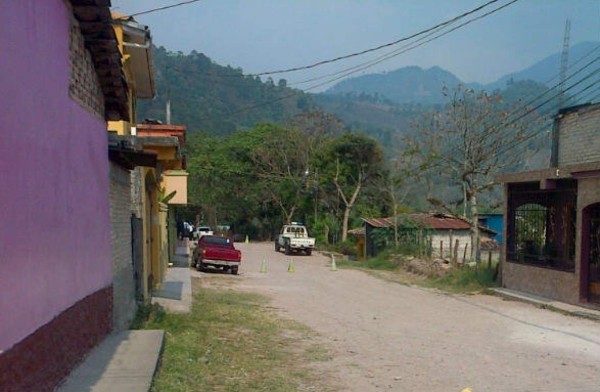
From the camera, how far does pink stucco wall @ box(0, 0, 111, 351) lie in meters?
4.91

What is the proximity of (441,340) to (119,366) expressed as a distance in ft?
24.0

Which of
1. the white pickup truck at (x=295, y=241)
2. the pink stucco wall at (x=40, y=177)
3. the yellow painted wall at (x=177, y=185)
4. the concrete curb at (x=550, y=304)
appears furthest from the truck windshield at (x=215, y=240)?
A: the pink stucco wall at (x=40, y=177)

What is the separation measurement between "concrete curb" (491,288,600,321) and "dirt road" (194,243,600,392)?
30 centimetres

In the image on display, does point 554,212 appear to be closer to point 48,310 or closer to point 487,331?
point 487,331

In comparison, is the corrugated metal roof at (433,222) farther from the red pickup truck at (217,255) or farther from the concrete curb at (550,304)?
the concrete curb at (550,304)

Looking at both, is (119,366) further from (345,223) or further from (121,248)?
(345,223)

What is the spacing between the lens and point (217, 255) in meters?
31.0

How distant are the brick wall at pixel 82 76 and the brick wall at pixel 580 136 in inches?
639

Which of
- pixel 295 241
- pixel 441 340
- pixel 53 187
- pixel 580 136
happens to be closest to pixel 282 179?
pixel 295 241

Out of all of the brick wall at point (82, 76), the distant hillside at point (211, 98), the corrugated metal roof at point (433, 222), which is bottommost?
the corrugated metal roof at point (433, 222)

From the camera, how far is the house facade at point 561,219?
721 inches

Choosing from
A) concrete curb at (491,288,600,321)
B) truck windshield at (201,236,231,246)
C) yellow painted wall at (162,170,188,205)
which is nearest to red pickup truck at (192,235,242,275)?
truck windshield at (201,236,231,246)

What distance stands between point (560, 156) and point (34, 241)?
2021cm

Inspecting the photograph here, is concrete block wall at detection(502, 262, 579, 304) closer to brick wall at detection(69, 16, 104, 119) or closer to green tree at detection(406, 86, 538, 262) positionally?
green tree at detection(406, 86, 538, 262)
